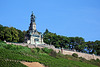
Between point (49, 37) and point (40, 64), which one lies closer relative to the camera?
point (40, 64)

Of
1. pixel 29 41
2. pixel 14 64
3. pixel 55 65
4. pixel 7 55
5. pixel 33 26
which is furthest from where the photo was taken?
pixel 33 26

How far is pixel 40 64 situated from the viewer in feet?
114

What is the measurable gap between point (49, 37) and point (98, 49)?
1911 cm

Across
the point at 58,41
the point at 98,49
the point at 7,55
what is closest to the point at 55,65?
the point at 7,55

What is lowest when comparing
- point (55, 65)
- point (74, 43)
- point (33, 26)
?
point (55, 65)

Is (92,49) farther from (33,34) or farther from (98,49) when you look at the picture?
(33,34)

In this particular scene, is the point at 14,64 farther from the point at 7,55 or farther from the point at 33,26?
the point at 33,26

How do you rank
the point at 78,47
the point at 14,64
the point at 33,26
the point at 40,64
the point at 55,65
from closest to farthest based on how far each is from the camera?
the point at 14,64
the point at 40,64
the point at 55,65
the point at 33,26
the point at 78,47

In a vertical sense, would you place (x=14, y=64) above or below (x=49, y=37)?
below

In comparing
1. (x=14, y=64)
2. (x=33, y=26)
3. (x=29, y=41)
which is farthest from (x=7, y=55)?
(x=33, y=26)

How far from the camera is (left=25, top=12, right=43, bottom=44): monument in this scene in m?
69.2

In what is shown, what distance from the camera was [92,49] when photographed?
83.4 meters

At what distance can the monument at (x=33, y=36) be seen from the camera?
6919 centimetres

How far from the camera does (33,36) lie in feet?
230
